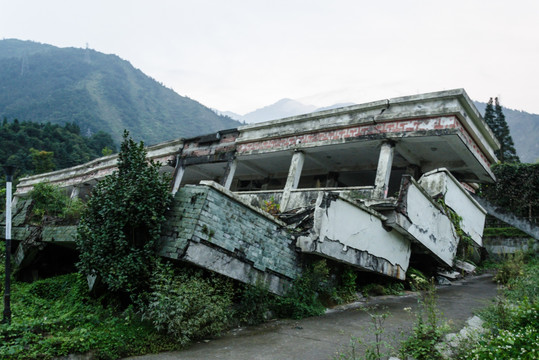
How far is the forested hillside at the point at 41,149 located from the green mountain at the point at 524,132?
101 metres

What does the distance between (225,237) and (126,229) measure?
1.51 m

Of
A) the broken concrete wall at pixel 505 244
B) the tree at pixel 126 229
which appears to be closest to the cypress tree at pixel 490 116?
the broken concrete wall at pixel 505 244

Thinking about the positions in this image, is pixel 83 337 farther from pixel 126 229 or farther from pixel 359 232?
pixel 359 232

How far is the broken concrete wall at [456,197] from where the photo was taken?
29.0ft

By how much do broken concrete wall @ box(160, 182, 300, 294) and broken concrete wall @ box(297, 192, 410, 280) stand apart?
595 millimetres

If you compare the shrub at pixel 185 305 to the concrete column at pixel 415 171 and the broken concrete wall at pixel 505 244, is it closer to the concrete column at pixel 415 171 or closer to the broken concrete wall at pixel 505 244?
the concrete column at pixel 415 171

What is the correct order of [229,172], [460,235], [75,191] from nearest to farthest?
1. [460,235]
2. [229,172]
3. [75,191]

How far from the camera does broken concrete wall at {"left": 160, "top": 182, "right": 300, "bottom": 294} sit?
5.40 metres

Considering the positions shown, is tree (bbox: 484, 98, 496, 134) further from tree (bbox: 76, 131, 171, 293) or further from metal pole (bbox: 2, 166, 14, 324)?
metal pole (bbox: 2, 166, 14, 324)

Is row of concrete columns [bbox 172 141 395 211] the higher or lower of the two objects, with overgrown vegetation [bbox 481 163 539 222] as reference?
lower

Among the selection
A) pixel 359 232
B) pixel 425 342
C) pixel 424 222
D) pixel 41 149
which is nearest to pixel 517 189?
pixel 424 222

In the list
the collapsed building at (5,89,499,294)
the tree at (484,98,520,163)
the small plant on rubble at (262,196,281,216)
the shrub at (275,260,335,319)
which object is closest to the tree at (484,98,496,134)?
the tree at (484,98,520,163)

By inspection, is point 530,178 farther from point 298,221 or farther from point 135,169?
point 135,169

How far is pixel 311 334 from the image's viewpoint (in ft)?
16.9
